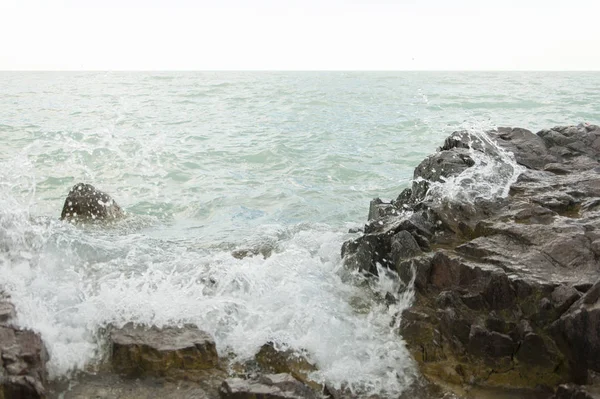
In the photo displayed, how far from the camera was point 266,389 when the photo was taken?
3637mm

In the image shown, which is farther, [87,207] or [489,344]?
[87,207]

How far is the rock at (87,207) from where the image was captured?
8695 mm

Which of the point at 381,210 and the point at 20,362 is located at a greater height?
the point at 381,210

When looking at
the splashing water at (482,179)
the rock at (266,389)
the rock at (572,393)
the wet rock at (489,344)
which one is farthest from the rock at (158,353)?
the splashing water at (482,179)

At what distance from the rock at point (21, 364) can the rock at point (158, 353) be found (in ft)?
1.74

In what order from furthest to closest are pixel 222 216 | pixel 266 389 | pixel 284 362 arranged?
1. pixel 222 216
2. pixel 284 362
3. pixel 266 389

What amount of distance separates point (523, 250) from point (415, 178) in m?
2.46

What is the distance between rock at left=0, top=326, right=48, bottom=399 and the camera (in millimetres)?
3500

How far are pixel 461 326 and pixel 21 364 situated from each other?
3.31 meters

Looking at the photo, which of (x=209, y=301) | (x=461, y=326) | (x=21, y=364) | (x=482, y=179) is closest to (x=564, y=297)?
(x=461, y=326)

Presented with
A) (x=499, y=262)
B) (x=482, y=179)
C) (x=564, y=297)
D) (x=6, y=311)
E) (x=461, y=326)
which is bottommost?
(x=461, y=326)

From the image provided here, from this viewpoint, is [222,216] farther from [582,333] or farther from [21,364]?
[582,333]

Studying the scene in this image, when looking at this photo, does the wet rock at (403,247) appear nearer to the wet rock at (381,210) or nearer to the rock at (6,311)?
the wet rock at (381,210)

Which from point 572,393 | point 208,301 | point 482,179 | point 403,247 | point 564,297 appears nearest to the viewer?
point 572,393
